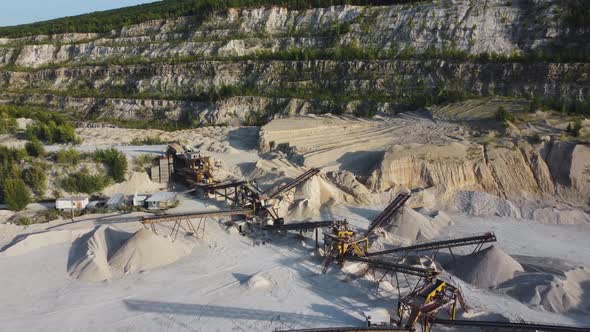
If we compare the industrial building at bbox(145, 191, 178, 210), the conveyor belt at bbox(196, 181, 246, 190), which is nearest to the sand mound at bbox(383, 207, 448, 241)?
the conveyor belt at bbox(196, 181, 246, 190)

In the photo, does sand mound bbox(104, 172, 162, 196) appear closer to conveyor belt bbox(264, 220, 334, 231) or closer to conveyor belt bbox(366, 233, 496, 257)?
conveyor belt bbox(264, 220, 334, 231)

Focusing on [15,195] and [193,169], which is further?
[193,169]

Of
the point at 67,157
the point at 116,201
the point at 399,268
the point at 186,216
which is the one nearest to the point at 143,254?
the point at 186,216

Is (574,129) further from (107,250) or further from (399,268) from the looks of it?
(107,250)

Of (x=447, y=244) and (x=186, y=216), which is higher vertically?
(x=186, y=216)

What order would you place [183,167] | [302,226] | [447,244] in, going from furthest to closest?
[183,167], [302,226], [447,244]

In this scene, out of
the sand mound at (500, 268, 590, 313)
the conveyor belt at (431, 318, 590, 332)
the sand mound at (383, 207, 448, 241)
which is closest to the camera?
the conveyor belt at (431, 318, 590, 332)

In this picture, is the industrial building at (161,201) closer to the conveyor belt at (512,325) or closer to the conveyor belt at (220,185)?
the conveyor belt at (220,185)
